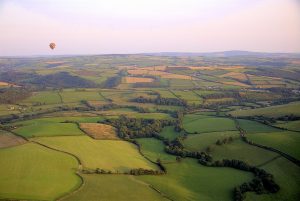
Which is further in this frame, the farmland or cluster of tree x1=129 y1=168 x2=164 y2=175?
cluster of tree x1=129 y1=168 x2=164 y2=175

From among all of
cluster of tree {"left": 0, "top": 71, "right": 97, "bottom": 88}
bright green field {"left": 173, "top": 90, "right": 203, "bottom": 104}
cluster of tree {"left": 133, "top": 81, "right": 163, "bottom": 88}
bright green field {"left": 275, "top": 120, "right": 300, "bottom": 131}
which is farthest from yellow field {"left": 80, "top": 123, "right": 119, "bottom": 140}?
cluster of tree {"left": 0, "top": 71, "right": 97, "bottom": 88}

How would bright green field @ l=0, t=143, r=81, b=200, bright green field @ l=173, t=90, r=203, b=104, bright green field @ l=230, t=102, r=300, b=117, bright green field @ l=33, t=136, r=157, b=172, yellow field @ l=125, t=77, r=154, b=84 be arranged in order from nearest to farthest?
bright green field @ l=0, t=143, r=81, b=200, bright green field @ l=33, t=136, r=157, b=172, bright green field @ l=230, t=102, r=300, b=117, bright green field @ l=173, t=90, r=203, b=104, yellow field @ l=125, t=77, r=154, b=84

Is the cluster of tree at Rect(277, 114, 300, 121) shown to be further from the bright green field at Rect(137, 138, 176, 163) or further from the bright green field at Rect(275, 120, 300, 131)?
the bright green field at Rect(137, 138, 176, 163)

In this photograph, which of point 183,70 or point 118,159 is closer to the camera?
point 118,159

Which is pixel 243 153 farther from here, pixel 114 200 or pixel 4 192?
pixel 4 192

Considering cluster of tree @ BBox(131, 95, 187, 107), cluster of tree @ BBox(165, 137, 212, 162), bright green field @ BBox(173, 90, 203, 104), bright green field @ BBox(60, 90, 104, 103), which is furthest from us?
bright green field @ BBox(60, 90, 104, 103)

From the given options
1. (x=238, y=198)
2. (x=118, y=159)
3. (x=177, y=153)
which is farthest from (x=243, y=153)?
(x=118, y=159)

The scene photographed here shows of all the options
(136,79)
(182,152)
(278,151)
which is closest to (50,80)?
Result: (136,79)
